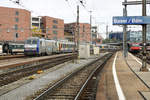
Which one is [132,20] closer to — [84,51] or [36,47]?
[84,51]

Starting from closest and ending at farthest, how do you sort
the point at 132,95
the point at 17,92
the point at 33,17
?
the point at 132,95 → the point at 17,92 → the point at 33,17

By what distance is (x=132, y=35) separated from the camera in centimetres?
9031

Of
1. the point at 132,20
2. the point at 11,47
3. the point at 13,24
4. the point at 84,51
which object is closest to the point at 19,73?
the point at 132,20

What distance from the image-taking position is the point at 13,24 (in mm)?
67750

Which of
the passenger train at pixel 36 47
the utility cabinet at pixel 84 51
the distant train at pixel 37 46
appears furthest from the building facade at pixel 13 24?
the utility cabinet at pixel 84 51

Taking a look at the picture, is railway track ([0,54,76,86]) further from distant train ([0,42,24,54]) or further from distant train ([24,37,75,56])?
distant train ([0,42,24,54])

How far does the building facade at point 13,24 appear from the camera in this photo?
64750 millimetres

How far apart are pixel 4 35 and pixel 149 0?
54.9 meters

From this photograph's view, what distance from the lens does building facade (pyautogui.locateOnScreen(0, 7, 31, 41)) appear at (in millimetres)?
64750

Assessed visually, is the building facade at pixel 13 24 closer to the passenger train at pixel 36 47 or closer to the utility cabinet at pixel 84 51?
the passenger train at pixel 36 47

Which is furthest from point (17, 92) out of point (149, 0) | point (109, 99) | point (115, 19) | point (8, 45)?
point (8, 45)

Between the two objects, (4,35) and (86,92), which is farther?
(4,35)

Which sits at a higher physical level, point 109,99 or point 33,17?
point 33,17

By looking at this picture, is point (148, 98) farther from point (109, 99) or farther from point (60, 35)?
point (60, 35)
